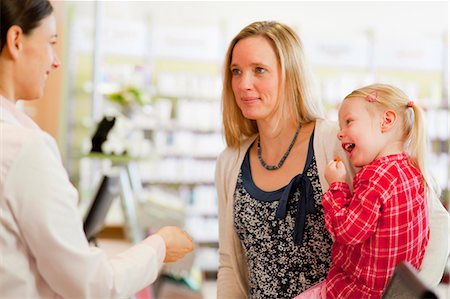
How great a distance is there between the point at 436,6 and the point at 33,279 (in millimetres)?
9110

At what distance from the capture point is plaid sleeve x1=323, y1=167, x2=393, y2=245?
148cm

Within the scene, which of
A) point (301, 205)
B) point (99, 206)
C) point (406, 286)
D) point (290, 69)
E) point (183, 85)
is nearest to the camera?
point (406, 286)

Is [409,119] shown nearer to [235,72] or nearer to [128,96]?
[235,72]

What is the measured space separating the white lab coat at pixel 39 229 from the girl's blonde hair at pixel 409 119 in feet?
2.80

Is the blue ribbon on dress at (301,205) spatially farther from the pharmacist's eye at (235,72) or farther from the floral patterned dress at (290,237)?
the pharmacist's eye at (235,72)

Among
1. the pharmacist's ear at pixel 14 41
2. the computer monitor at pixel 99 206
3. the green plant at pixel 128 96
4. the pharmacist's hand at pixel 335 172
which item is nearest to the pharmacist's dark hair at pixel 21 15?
the pharmacist's ear at pixel 14 41

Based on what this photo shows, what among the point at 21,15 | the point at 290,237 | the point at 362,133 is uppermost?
the point at 21,15

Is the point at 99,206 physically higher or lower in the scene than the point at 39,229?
lower

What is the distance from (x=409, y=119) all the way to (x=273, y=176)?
0.45 m

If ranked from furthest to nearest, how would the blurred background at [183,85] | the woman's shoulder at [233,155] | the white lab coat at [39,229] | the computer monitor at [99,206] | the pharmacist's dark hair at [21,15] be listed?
the blurred background at [183,85], the computer monitor at [99,206], the woman's shoulder at [233,155], the pharmacist's dark hair at [21,15], the white lab coat at [39,229]

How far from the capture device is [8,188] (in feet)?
3.89

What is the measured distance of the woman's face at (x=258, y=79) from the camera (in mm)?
1814

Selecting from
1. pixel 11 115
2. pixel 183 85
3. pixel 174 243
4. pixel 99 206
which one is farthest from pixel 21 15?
pixel 183 85

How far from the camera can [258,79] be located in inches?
71.7
